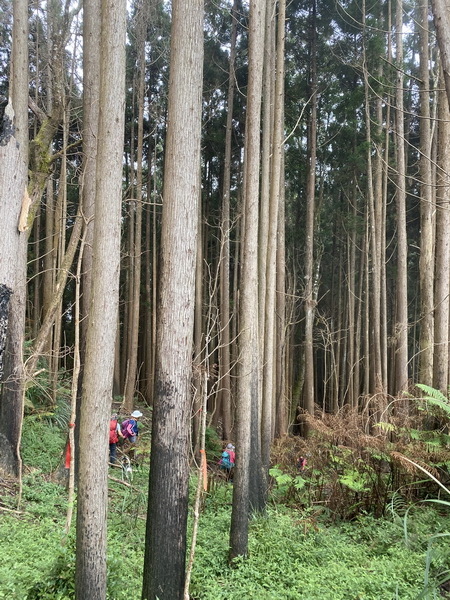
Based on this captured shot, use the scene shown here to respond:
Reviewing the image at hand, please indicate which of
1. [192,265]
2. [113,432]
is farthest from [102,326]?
[113,432]

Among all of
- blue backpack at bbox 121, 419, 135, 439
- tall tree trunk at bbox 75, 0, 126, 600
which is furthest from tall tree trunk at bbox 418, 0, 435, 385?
blue backpack at bbox 121, 419, 135, 439

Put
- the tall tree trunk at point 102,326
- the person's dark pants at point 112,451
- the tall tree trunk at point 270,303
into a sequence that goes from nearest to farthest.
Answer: the tall tree trunk at point 102,326, the tall tree trunk at point 270,303, the person's dark pants at point 112,451

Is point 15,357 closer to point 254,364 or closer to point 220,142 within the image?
point 254,364

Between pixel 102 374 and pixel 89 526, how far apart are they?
132 centimetres

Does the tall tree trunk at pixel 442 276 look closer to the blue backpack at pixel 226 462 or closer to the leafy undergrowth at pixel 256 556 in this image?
the leafy undergrowth at pixel 256 556

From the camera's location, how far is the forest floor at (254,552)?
4.39 metres

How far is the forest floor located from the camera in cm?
439

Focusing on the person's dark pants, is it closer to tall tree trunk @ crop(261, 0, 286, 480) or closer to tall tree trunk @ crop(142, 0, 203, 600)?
tall tree trunk @ crop(261, 0, 286, 480)

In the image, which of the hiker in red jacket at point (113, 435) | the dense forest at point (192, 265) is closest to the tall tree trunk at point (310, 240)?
the dense forest at point (192, 265)

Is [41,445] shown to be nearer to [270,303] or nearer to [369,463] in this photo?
[270,303]

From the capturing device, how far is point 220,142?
17203mm

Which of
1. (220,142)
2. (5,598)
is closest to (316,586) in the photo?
(5,598)

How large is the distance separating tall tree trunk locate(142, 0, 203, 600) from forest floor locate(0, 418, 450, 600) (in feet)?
2.15

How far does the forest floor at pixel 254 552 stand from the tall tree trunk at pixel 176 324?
2.15ft
